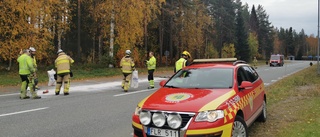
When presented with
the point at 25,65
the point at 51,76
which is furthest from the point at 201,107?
the point at 51,76

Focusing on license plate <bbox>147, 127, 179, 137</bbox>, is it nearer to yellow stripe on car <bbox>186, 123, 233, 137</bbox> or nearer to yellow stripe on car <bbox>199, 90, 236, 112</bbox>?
yellow stripe on car <bbox>186, 123, 233, 137</bbox>

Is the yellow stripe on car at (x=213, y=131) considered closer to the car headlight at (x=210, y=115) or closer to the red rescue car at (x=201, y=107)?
the red rescue car at (x=201, y=107)

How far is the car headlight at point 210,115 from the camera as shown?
14.0 feet

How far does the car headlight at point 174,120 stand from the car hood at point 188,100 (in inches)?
4.1

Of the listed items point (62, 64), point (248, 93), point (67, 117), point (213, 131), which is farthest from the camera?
point (62, 64)

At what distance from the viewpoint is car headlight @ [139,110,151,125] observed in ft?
14.9

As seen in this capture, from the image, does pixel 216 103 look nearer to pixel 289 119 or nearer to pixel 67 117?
pixel 289 119

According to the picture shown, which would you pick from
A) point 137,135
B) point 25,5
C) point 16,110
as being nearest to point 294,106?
point 137,135

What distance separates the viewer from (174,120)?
4.32m

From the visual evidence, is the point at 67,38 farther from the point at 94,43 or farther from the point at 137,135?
the point at 137,135

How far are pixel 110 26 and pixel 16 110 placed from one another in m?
21.3

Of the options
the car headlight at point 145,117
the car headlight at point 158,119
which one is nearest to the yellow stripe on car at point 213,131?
the car headlight at point 158,119

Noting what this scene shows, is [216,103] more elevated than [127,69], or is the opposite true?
[127,69]

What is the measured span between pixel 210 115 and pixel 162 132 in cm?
74
